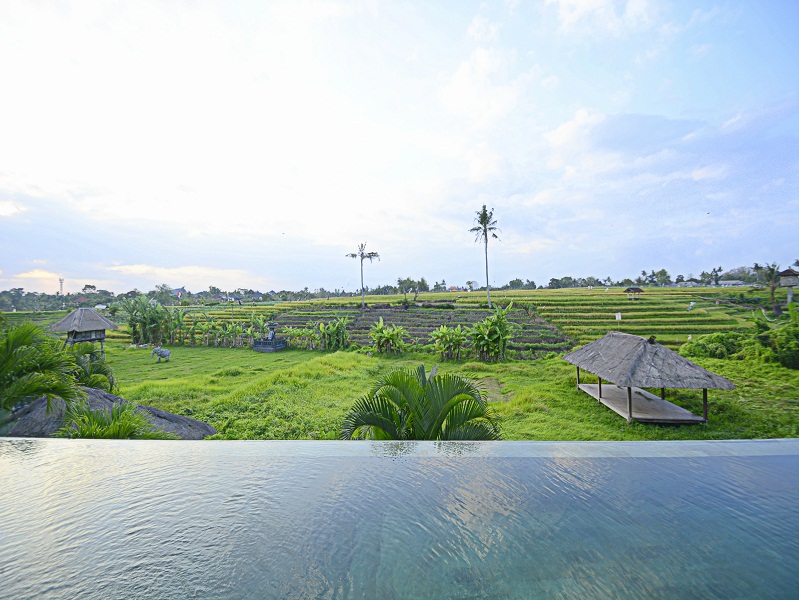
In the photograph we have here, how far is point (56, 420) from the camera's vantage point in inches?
194

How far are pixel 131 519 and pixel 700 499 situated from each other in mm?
2223

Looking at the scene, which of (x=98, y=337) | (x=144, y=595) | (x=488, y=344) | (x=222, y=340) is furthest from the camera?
(x=222, y=340)

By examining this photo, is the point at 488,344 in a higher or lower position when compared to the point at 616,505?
lower

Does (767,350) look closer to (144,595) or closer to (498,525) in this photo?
(498,525)

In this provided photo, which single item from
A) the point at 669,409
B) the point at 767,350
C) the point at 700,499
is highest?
the point at 700,499

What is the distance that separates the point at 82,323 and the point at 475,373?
60.7 feet

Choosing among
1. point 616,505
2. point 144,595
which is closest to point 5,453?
point 144,595

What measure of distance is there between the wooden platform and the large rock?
8673 millimetres

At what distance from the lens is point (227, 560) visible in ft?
4.04

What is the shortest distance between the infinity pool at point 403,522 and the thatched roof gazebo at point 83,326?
20.4 m

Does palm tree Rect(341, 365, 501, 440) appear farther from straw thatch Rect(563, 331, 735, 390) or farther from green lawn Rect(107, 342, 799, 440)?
straw thatch Rect(563, 331, 735, 390)

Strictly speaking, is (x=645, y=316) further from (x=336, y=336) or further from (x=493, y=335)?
(x=336, y=336)

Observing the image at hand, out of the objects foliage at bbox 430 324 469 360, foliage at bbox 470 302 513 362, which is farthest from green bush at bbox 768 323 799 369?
foliage at bbox 430 324 469 360

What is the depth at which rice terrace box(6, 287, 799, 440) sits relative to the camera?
811 cm
